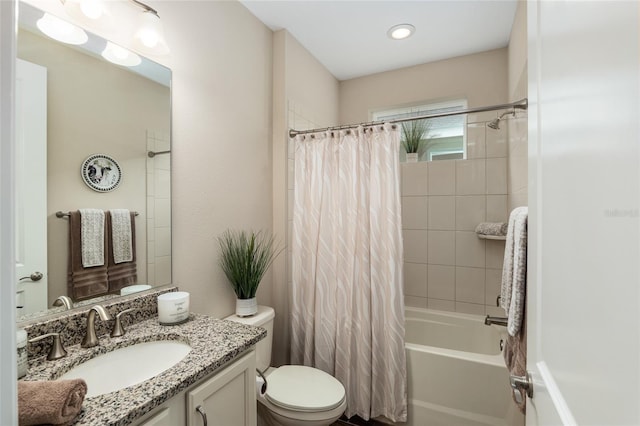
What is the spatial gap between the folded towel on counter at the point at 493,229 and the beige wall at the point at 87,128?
221 cm

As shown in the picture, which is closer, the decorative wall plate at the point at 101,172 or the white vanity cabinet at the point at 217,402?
the white vanity cabinet at the point at 217,402

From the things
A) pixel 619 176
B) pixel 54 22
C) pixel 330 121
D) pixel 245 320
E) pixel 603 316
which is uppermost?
pixel 330 121

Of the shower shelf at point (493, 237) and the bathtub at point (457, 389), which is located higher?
the shower shelf at point (493, 237)

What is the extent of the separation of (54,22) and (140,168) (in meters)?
0.55

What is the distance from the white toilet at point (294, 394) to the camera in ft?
4.73

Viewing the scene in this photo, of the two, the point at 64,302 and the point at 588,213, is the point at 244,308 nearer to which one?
the point at 64,302

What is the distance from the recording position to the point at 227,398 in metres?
1.07

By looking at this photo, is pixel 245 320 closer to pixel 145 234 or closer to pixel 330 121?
pixel 145 234

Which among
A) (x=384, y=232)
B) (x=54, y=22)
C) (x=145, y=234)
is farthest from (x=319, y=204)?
(x=54, y=22)

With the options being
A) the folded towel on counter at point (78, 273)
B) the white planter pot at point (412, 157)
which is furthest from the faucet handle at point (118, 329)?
the white planter pot at point (412, 157)

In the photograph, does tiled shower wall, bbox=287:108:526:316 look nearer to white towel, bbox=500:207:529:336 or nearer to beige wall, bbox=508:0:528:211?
beige wall, bbox=508:0:528:211

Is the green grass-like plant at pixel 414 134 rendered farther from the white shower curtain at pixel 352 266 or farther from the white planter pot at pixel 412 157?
the white shower curtain at pixel 352 266

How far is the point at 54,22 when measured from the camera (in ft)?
3.46

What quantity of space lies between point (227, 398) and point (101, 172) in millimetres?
969
